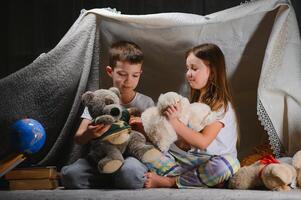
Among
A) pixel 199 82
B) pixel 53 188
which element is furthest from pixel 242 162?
pixel 53 188

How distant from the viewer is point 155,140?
1.48 meters

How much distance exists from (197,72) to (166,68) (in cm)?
17

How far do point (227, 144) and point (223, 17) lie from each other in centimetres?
40

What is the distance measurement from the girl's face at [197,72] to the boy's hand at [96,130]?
0.99ft

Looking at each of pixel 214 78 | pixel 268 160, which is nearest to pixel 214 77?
pixel 214 78

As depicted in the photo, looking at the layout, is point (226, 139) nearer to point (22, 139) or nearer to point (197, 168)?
point (197, 168)

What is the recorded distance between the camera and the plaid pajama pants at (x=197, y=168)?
1452mm

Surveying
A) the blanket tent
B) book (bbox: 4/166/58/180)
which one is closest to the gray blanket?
the blanket tent

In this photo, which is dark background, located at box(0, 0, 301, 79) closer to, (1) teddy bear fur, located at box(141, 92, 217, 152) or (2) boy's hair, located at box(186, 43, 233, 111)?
(2) boy's hair, located at box(186, 43, 233, 111)

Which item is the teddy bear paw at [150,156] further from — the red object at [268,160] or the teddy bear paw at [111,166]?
the red object at [268,160]

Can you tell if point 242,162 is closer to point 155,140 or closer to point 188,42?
point 155,140

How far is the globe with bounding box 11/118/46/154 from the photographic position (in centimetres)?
145

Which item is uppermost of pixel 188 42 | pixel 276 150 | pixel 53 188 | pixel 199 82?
pixel 188 42

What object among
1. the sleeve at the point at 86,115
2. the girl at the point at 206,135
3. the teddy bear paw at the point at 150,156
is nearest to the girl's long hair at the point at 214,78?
the girl at the point at 206,135
